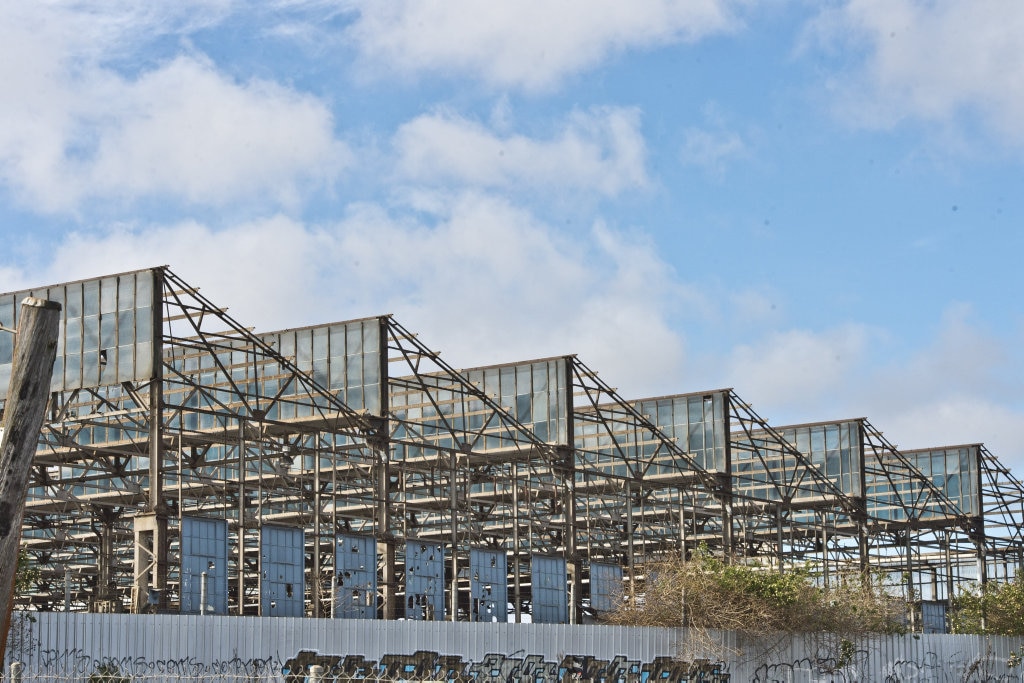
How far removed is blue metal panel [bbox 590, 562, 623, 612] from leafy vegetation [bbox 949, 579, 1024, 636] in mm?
20315

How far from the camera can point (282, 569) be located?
39156mm

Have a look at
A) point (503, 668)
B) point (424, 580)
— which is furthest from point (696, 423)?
point (503, 668)

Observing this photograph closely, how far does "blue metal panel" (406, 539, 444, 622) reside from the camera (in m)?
43.1

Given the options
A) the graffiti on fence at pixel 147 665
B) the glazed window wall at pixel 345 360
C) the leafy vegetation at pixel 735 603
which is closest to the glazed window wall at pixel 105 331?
the glazed window wall at pixel 345 360

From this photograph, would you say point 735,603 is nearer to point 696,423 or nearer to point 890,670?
point 890,670

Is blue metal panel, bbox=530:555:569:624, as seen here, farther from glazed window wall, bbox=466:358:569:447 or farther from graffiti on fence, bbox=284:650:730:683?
graffiti on fence, bbox=284:650:730:683

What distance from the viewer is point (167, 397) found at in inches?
2007

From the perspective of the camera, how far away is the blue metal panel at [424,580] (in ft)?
141

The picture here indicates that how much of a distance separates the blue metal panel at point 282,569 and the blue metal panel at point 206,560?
123 cm

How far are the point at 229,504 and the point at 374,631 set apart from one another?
69.1 ft

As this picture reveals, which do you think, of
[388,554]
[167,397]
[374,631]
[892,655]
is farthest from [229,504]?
[892,655]

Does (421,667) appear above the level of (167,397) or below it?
below

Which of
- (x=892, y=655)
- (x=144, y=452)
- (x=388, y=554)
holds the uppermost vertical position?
(x=144, y=452)

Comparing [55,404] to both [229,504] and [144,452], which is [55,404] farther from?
[229,504]
